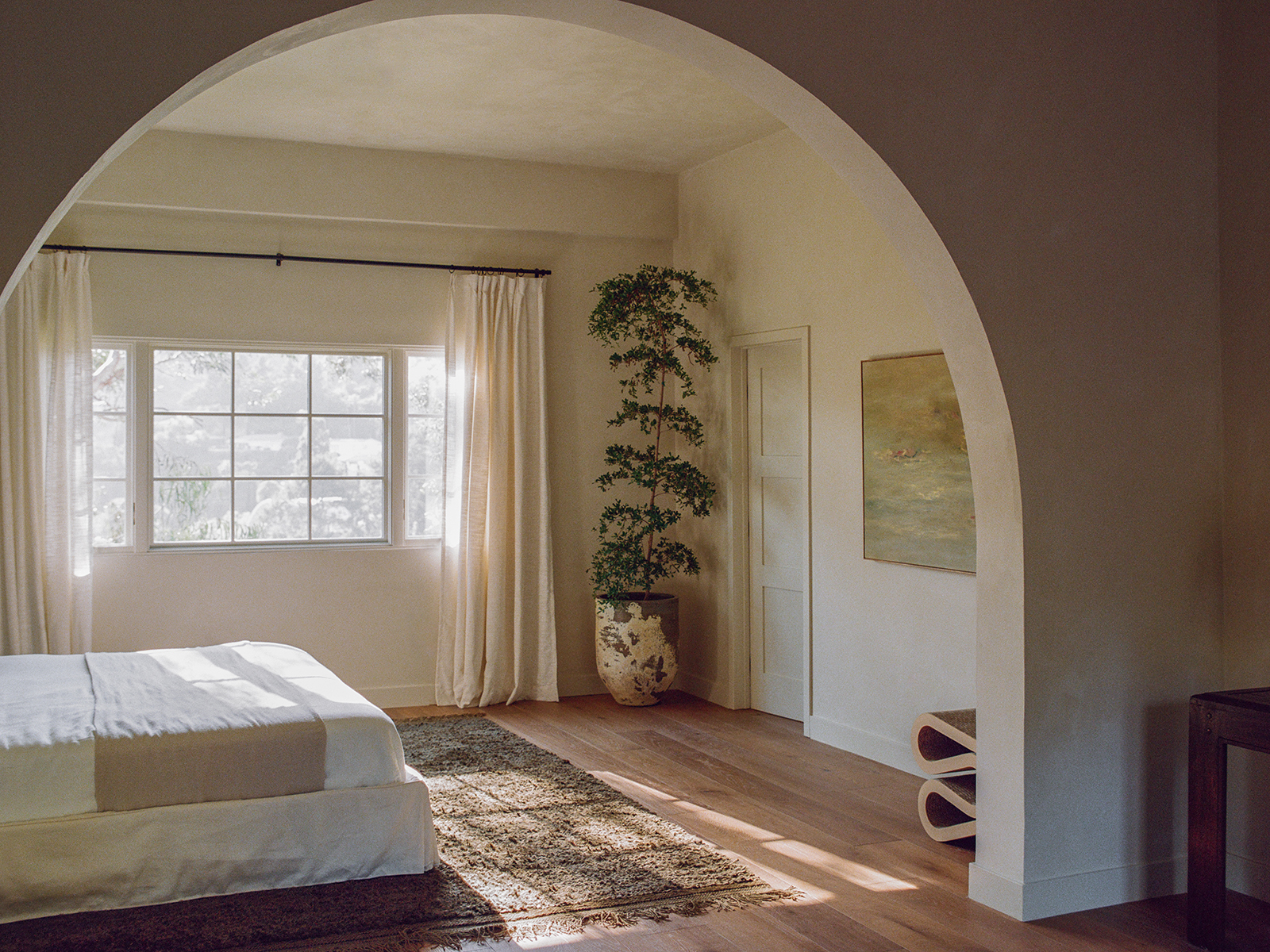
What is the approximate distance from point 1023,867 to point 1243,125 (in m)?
2.40

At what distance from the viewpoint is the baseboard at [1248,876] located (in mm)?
3223

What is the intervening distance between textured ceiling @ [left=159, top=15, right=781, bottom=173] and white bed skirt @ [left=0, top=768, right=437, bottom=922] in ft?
9.58

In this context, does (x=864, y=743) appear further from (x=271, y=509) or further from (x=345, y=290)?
(x=345, y=290)

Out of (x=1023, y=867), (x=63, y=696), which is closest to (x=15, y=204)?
(x=63, y=696)

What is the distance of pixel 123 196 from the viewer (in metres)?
5.43

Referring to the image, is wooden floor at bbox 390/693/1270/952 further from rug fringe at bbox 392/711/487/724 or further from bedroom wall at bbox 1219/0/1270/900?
bedroom wall at bbox 1219/0/1270/900

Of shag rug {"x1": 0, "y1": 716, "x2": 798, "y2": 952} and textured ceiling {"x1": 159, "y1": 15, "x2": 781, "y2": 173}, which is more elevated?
textured ceiling {"x1": 159, "y1": 15, "x2": 781, "y2": 173}

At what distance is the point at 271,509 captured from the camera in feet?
19.6

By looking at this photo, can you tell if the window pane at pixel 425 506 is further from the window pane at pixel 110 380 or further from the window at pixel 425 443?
the window pane at pixel 110 380

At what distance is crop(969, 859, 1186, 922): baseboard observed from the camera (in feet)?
10.2

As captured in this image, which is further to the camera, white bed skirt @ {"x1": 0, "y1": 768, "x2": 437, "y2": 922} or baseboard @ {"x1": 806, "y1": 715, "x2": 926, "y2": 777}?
baseboard @ {"x1": 806, "y1": 715, "x2": 926, "y2": 777}

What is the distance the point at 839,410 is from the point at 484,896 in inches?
115

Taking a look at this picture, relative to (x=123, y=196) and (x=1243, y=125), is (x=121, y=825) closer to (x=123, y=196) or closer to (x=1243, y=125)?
(x=123, y=196)

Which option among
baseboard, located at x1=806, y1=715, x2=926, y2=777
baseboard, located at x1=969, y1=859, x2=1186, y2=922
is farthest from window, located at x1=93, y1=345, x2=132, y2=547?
baseboard, located at x1=969, y1=859, x2=1186, y2=922
